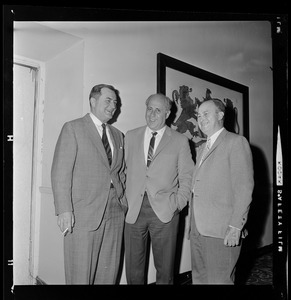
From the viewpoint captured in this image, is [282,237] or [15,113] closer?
[15,113]

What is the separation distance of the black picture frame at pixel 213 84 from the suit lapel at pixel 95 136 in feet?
1.43

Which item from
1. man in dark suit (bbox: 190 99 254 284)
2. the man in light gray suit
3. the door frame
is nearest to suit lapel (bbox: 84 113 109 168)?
the man in light gray suit

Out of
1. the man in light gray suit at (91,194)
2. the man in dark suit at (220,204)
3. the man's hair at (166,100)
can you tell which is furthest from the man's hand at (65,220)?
the man's hair at (166,100)

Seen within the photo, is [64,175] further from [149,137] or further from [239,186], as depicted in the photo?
[239,186]

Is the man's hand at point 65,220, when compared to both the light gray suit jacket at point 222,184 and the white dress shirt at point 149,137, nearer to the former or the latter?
the white dress shirt at point 149,137

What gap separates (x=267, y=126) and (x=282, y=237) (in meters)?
0.66

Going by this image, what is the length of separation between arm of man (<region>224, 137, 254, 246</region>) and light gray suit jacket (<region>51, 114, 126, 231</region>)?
1.98 feet
